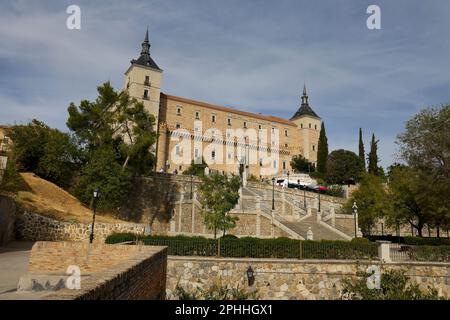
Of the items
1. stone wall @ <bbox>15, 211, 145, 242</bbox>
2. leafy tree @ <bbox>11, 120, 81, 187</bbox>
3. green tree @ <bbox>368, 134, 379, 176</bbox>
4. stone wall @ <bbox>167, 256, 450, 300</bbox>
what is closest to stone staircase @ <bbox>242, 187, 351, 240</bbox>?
stone wall @ <bbox>167, 256, 450, 300</bbox>

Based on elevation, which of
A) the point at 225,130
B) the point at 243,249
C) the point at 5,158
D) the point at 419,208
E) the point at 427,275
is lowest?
the point at 427,275

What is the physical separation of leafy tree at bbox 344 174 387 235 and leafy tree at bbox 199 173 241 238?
1648 cm

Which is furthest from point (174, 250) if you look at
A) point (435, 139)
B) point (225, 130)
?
point (225, 130)

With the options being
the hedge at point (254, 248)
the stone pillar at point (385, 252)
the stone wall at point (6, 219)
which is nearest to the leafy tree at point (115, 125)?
the stone wall at point (6, 219)

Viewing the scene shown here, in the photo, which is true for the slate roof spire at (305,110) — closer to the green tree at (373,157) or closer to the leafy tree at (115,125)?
the green tree at (373,157)

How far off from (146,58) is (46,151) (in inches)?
1533

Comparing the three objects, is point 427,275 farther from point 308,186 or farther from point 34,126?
point 308,186

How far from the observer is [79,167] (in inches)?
1410

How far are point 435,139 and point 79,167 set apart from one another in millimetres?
30706

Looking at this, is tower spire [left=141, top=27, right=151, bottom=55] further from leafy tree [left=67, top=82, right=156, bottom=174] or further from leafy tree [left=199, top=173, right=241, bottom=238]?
leafy tree [left=199, top=173, right=241, bottom=238]

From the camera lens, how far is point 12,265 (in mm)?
13180

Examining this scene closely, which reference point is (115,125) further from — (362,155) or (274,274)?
(362,155)

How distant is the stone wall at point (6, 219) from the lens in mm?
18797

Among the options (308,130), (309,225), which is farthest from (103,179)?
(308,130)
